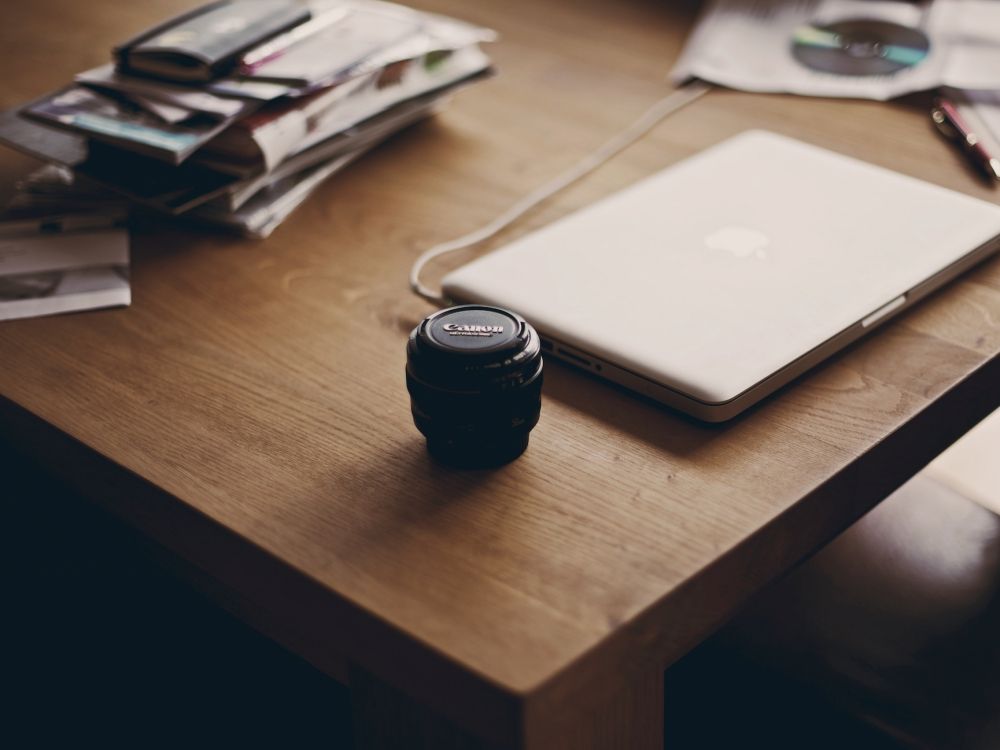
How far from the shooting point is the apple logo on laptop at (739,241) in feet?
2.75

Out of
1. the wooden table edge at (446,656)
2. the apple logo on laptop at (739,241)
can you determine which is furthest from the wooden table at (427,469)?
the apple logo on laptop at (739,241)

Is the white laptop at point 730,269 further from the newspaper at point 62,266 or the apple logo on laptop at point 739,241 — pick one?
the newspaper at point 62,266

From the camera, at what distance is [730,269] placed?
82cm

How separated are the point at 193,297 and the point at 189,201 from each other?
0.11 m

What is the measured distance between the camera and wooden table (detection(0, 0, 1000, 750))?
1.86 ft

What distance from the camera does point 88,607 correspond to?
1.12 m

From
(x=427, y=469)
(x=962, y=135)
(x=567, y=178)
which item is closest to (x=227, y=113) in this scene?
(x=567, y=178)

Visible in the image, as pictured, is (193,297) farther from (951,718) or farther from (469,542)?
(951,718)

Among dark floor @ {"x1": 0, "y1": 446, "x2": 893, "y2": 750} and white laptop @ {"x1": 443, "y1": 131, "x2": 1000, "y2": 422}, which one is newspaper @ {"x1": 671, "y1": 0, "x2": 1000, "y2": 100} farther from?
dark floor @ {"x1": 0, "y1": 446, "x2": 893, "y2": 750}

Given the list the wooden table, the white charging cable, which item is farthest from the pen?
the white charging cable

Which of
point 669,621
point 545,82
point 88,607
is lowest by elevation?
point 88,607

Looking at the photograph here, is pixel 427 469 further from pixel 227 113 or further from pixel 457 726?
pixel 227 113

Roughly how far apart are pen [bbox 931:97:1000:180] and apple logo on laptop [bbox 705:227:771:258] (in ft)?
0.96

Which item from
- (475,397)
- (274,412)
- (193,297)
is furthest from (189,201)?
(475,397)
